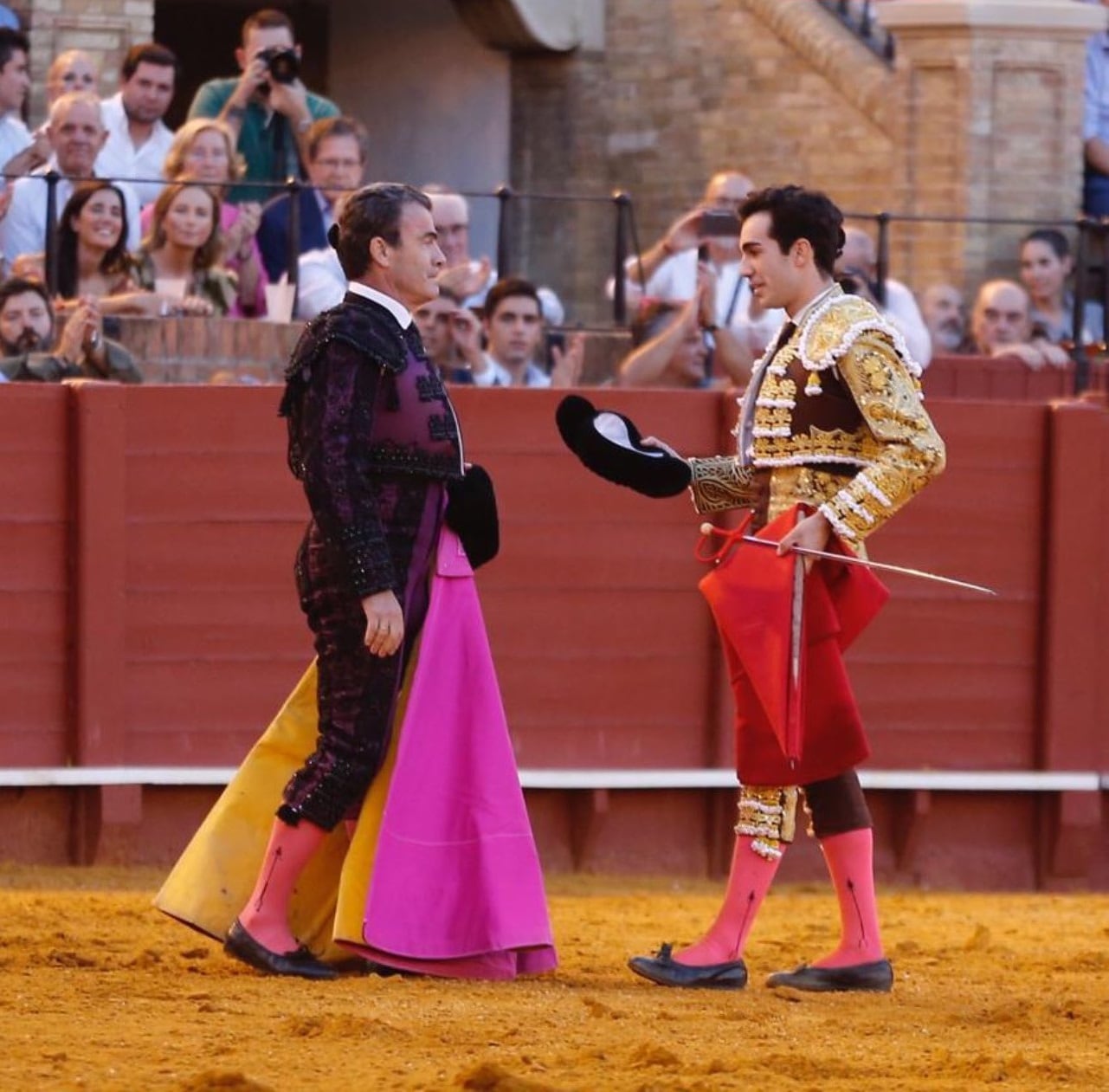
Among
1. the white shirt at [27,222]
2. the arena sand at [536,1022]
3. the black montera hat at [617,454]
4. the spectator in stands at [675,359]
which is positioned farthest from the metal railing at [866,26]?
the black montera hat at [617,454]

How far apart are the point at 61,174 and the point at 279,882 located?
4158mm

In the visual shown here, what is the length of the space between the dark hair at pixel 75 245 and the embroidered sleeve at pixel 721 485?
343cm

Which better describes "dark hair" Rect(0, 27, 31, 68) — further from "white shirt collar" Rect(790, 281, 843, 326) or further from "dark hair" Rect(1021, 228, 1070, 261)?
"white shirt collar" Rect(790, 281, 843, 326)

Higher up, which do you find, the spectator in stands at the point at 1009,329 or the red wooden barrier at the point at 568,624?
the spectator in stands at the point at 1009,329

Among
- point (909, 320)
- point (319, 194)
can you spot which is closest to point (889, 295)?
point (909, 320)

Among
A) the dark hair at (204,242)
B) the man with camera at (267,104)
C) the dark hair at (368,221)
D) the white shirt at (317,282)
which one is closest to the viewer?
the dark hair at (368,221)

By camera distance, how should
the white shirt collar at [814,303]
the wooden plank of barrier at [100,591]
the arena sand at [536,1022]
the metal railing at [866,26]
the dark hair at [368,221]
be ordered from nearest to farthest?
the arena sand at [536,1022] < the dark hair at [368,221] < the white shirt collar at [814,303] < the wooden plank of barrier at [100,591] < the metal railing at [866,26]

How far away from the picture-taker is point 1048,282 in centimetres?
1183

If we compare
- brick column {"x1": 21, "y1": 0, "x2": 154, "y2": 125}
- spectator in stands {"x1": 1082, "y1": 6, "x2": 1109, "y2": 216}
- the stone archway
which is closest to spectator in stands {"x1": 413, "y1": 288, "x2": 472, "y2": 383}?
brick column {"x1": 21, "y1": 0, "x2": 154, "y2": 125}

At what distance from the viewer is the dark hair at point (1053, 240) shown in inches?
467

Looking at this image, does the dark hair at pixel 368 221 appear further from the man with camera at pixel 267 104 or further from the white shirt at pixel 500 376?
the man with camera at pixel 267 104

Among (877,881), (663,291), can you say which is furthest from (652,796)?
(663,291)

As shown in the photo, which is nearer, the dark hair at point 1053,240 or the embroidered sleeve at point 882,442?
the embroidered sleeve at point 882,442

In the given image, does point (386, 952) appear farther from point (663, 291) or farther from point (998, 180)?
point (998, 180)
